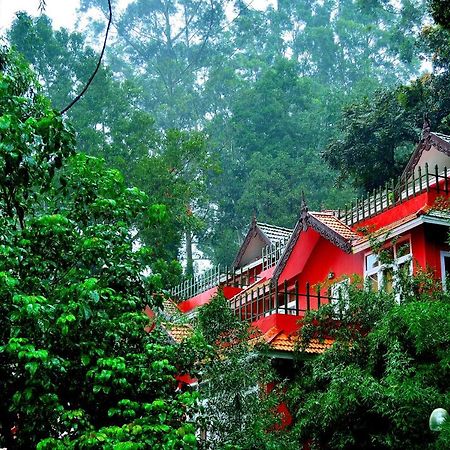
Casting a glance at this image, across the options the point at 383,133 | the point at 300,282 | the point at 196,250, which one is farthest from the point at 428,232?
the point at 196,250

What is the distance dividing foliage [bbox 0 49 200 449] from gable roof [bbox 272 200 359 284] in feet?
22.1

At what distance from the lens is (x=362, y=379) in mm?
12539

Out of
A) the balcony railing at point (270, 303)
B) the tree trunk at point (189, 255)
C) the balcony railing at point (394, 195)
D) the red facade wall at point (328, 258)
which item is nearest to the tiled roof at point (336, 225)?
the balcony railing at point (394, 195)

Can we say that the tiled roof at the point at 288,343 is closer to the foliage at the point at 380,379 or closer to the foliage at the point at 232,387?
the foliage at the point at 380,379

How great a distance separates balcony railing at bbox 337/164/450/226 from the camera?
1695 cm

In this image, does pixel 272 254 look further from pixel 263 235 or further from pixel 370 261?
pixel 370 261

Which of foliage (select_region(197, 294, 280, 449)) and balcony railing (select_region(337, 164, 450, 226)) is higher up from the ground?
balcony railing (select_region(337, 164, 450, 226))

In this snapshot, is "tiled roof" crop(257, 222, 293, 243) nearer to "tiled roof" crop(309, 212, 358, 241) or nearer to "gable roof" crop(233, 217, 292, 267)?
"gable roof" crop(233, 217, 292, 267)

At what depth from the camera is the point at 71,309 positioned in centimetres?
940

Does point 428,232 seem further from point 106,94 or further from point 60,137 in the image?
point 106,94

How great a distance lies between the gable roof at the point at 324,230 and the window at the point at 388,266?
1.97ft

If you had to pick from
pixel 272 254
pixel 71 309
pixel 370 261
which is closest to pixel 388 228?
pixel 370 261

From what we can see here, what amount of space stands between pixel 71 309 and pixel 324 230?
10034 mm

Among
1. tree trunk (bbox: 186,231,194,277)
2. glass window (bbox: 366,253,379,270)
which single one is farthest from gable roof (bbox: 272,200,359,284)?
tree trunk (bbox: 186,231,194,277)
